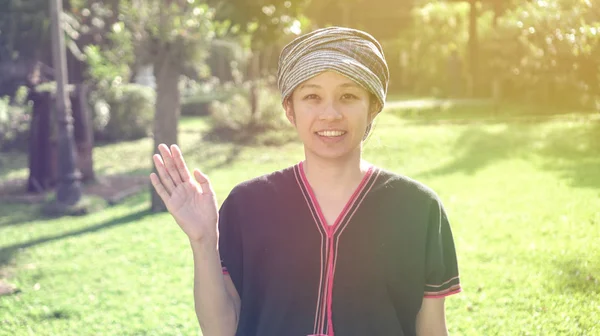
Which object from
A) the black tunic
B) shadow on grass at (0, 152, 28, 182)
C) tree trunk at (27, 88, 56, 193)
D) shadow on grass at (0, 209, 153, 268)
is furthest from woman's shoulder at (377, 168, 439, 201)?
shadow on grass at (0, 152, 28, 182)

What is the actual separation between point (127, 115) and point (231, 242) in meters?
18.4

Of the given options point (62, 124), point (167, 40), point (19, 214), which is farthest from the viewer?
point (19, 214)

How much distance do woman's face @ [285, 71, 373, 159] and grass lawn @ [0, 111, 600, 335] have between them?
0.42 meters

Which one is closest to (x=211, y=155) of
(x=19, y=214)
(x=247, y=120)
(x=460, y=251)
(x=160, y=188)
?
(x=247, y=120)

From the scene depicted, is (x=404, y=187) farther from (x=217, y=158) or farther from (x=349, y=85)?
(x=217, y=158)

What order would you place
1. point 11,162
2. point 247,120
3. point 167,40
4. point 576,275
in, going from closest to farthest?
point 576,275 < point 167,40 < point 11,162 < point 247,120

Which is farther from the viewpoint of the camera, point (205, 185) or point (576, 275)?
point (576, 275)

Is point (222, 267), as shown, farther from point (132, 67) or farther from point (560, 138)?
point (132, 67)

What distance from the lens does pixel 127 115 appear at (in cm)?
2012

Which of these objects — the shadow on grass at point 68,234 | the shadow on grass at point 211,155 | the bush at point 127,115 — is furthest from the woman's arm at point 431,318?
the bush at point 127,115

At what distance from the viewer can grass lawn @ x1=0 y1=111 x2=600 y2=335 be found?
5.36m

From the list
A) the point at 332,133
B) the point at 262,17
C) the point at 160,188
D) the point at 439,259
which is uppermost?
the point at 262,17

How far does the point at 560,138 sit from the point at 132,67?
1422 cm

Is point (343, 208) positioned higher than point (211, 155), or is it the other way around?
point (343, 208)
